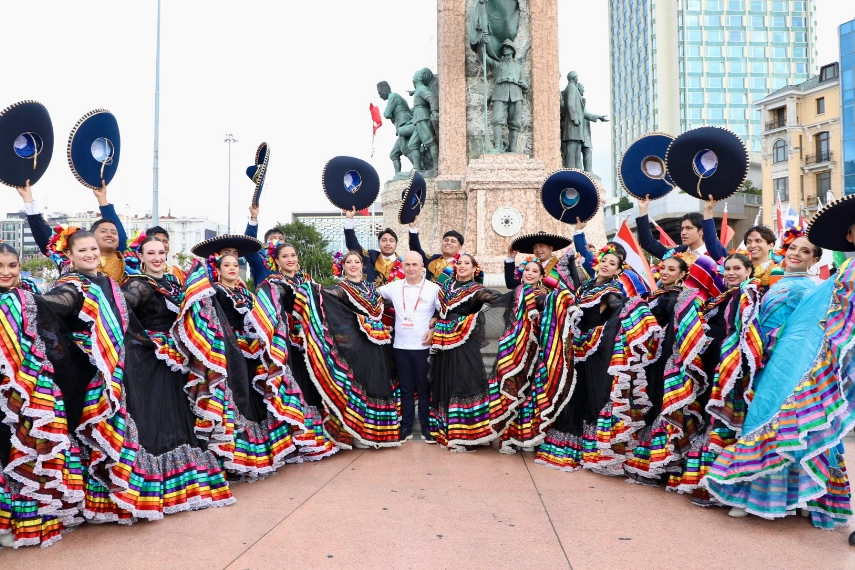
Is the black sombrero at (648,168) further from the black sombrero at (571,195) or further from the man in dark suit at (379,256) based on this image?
the man in dark suit at (379,256)

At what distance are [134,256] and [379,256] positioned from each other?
296 centimetres

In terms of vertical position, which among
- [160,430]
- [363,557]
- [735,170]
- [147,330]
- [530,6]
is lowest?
[363,557]

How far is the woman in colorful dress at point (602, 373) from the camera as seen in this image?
16.5ft

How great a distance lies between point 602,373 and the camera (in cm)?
541

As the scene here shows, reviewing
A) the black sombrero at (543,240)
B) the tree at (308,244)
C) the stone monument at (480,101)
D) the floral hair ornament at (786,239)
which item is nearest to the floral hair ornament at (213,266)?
the black sombrero at (543,240)

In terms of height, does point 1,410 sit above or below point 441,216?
below

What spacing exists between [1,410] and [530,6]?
11.2m

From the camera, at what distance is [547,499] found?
4.59 m

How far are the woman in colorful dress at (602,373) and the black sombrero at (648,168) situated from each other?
75cm

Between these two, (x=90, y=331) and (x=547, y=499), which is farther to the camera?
(x=547, y=499)

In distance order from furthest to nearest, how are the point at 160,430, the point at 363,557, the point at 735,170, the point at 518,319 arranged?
the point at 518,319
the point at 735,170
the point at 160,430
the point at 363,557

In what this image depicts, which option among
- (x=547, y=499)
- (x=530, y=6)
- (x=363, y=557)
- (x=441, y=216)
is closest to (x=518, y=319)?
(x=547, y=499)

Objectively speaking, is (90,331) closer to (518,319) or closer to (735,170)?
(518,319)

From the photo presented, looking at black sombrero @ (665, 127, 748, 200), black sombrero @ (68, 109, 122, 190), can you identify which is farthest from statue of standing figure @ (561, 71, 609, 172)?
black sombrero @ (68, 109, 122, 190)
